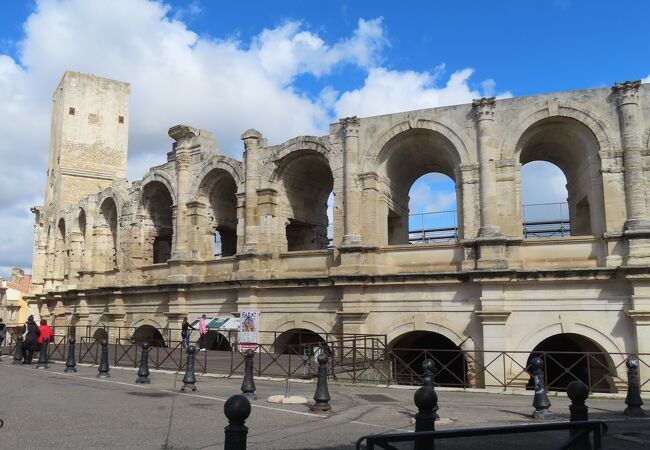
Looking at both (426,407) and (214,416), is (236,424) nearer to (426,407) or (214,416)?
(426,407)

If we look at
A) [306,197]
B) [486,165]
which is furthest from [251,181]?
[486,165]

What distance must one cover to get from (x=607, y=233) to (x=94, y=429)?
14.0m

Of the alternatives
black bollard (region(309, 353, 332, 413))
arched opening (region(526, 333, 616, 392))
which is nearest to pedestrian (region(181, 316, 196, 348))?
arched opening (region(526, 333, 616, 392))

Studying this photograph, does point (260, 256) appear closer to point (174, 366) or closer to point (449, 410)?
point (174, 366)

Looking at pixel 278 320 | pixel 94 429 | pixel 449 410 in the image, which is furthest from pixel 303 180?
pixel 94 429

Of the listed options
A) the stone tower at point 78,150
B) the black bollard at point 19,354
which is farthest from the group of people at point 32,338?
the stone tower at point 78,150

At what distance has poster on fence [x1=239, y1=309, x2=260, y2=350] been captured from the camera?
60.4 feet

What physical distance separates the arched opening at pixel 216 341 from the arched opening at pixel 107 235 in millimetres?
8558

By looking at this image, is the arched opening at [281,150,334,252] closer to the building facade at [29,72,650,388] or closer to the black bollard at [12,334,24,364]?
the building facade at [29,72,650,388]

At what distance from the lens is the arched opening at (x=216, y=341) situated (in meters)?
22.2

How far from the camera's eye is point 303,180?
2258cm

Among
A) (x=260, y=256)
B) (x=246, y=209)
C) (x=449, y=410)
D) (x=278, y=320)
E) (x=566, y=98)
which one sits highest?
(x=566, y=98)

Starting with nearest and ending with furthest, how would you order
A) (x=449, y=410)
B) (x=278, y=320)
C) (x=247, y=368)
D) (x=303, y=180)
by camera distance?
(x=449, y=410) < (x=247, y=368) < (x=278, y=320) < (x=303, y=180)

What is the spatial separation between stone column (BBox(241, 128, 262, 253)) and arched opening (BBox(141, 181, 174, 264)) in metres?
6.22
